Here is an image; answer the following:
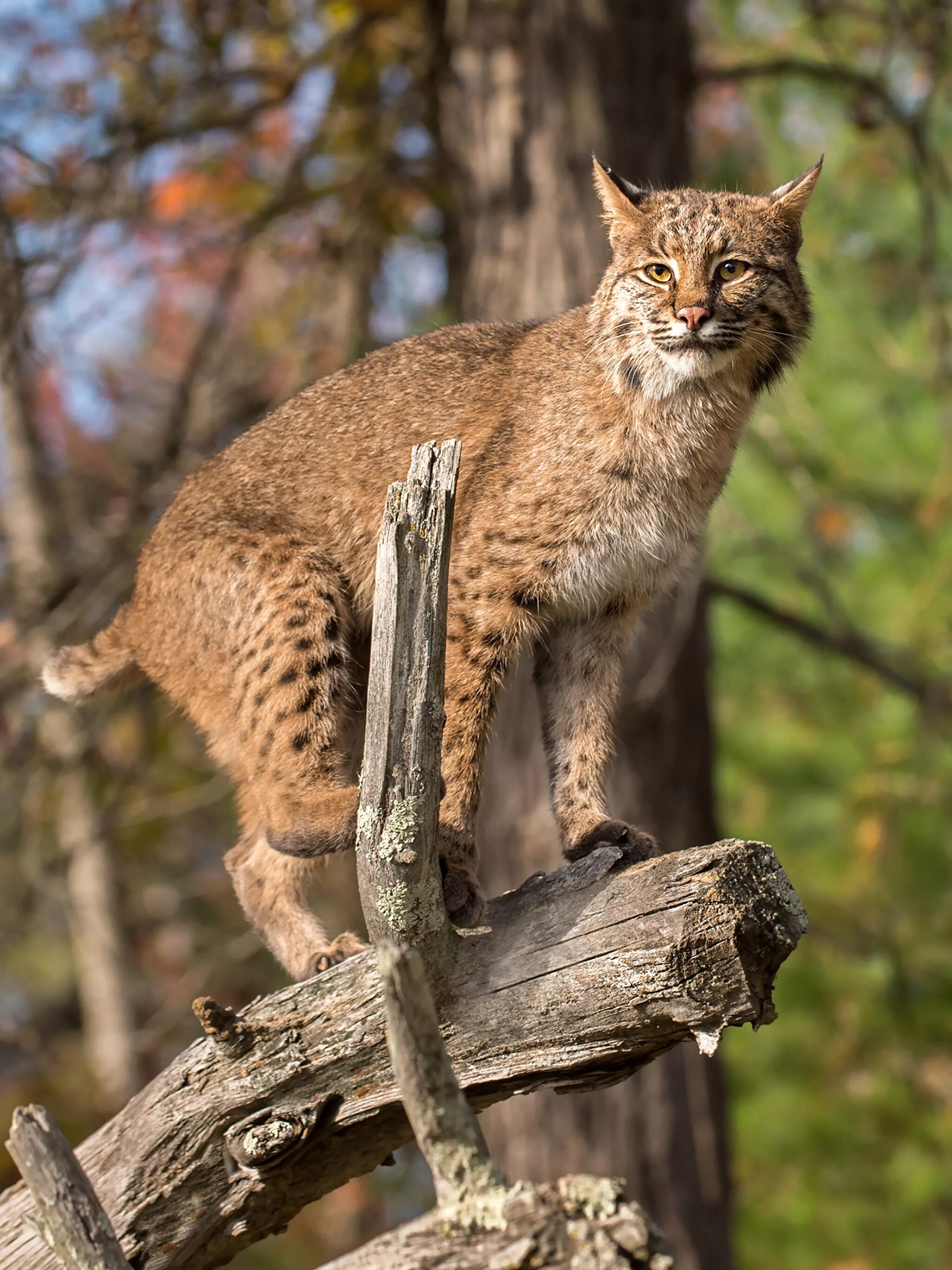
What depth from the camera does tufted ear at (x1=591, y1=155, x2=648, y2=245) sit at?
4699 mm

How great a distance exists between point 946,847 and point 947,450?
131 inches

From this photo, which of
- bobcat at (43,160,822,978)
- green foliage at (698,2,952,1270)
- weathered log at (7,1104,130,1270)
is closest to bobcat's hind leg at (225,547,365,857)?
bobcat at (43,160,822,978)

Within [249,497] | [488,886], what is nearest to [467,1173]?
[249,497]

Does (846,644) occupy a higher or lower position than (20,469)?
lower

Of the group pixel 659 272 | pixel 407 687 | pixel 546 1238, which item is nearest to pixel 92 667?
pixel 407 687

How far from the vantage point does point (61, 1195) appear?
2941mm

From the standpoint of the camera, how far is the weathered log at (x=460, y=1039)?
10.6ft

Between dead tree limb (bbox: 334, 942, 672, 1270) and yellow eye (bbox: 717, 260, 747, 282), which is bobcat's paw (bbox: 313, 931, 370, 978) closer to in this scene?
dead tree limb (bbox: 334, 942, 672, 1270)

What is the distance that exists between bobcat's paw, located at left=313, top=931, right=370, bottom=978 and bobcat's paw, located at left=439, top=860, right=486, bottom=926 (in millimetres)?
645

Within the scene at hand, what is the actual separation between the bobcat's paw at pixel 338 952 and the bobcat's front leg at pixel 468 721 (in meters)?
0.63

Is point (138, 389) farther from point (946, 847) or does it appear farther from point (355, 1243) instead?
point (355, 1243)

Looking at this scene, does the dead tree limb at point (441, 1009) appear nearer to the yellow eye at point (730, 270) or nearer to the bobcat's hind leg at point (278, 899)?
the bobcat's hind leg at point (278, 899)

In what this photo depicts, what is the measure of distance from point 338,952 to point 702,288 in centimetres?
244

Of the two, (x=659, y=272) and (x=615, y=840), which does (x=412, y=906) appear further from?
(x=659, y=272)
